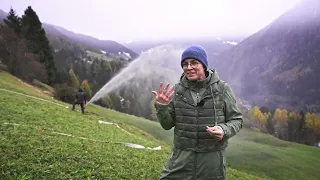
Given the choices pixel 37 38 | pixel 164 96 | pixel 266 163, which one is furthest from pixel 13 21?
pixel 164 96

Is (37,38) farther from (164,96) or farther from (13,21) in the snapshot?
(164,96)

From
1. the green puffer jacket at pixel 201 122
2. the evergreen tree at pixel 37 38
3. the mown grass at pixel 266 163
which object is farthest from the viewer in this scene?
the evergreen tree at pixel 37 38

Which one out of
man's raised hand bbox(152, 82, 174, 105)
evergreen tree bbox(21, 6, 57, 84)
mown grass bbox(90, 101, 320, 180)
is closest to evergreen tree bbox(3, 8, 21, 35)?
evergreen tree bbox(21, 6, 57, 84)

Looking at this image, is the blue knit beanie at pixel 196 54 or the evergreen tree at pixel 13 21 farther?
the evergreen tree at pixel 13 21

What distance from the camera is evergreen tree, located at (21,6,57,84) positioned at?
3031 inches

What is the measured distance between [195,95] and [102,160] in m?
8.84

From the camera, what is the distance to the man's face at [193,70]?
551 centimetres

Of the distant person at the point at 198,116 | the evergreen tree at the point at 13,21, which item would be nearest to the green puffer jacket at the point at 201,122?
the distant person at the point at 198,116

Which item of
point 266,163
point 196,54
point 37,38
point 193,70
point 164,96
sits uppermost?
point 37,38

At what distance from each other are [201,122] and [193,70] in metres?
0.98

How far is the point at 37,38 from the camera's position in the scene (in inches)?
3150

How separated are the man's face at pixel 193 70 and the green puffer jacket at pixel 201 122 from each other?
0.44 feet

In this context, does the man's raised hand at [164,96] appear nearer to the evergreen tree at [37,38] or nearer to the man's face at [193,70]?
the man's face at [193,70]

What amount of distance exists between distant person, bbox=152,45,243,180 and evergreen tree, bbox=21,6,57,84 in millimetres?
77267
